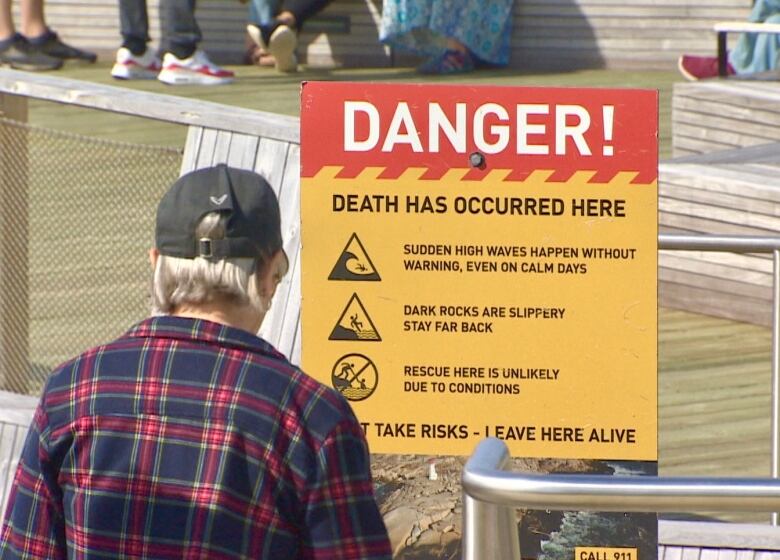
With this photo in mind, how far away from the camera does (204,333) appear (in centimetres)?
233

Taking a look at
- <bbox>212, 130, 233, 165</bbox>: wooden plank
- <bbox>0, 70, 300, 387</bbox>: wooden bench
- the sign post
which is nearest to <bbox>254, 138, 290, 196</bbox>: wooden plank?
<bbox>0, 70, 300, 387</bbox>: wooden bench

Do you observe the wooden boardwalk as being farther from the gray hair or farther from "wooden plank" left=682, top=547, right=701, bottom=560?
→ the gray hair

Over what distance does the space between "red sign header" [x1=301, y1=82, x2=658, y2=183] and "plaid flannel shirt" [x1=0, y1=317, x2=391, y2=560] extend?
1062mm

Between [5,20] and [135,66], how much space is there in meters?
1.01

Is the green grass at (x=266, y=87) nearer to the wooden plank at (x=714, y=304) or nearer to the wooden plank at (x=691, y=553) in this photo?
the wooden plank at (x=714, y=304)

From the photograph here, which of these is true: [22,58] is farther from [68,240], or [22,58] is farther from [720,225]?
[720,225]

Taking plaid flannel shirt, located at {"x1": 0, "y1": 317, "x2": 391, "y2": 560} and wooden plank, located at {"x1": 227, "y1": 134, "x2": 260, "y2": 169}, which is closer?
plaid flannel shirt, located at {"x1": 0, "y1": 317, "x2": 391, "y2": 560}

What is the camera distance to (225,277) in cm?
234

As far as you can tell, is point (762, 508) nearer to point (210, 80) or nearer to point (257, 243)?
point (257, 243)

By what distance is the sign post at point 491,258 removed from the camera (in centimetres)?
328

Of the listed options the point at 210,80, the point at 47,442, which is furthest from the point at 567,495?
the point at 210,80

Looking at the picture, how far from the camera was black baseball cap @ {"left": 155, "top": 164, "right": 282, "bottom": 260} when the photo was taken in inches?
92.7

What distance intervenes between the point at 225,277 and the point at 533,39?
37.5ft

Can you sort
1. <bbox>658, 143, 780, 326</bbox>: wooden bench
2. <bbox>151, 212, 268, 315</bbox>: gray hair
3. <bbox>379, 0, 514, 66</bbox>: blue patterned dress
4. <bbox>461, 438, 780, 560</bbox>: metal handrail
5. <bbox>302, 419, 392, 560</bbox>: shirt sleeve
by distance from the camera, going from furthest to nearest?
<bbox>379, 0, 514, 66</bbox>: blue patterned dress → <bbox>658, 143, 780, 326</bbox>: wooden bench → <bbox>151, 212, 268, 315</bbox>: gray hair → <bbox>302, 419, 392, 560</bbox>: shirt sleeve → <bbox>461, 438, 780, 560</bbox>: metal handrail
